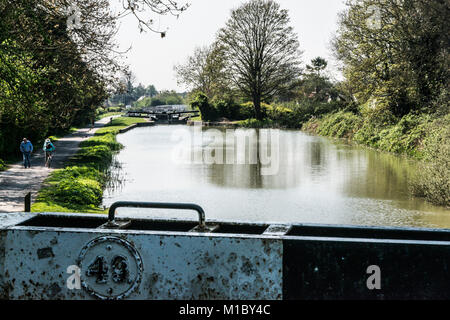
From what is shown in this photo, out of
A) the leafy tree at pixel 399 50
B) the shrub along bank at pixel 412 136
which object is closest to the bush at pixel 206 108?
the shrub along bank at pixel 412 136

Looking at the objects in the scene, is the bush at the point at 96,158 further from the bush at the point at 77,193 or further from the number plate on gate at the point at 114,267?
the number plate on gate at the point at 114,267

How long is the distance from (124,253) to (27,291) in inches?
33.2

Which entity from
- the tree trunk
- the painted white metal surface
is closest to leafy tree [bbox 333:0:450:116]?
the tree trunk

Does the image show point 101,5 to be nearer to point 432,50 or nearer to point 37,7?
point 37,7

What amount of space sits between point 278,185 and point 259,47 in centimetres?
3652

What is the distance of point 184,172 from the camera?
879 inches

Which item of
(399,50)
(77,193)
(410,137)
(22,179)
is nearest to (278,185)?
(77,193)

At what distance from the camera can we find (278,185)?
19312 millimetres

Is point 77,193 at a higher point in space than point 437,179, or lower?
lower

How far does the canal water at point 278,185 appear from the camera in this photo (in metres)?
14.2

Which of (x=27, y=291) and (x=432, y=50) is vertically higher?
(x=432, y=50)

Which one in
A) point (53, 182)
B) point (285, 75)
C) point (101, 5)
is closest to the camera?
point (101, 5)

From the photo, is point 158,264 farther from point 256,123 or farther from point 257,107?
point 256,123
